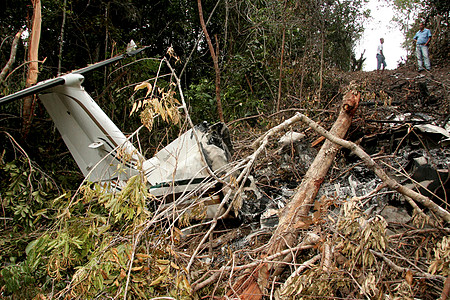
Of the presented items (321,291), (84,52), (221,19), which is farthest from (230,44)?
(321,291)

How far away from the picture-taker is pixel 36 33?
404cm

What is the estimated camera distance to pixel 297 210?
231 centimetres

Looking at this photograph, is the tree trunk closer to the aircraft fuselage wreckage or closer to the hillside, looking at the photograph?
the hillside

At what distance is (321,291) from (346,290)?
0.29m

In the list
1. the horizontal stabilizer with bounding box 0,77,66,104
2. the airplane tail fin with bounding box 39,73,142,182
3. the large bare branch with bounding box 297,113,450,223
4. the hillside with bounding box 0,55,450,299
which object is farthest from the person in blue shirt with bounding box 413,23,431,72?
the horizontal stabilizer with bounding box 0,77,66,104

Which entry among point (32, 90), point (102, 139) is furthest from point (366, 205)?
point (32, 90)

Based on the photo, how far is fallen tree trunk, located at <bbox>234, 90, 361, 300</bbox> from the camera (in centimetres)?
202

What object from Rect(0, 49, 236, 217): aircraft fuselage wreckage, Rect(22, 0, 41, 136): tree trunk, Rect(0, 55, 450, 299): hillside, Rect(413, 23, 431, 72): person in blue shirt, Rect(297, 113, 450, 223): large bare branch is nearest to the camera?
Rect(0, 55, 450, 299): hillside

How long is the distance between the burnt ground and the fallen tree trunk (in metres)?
0.09

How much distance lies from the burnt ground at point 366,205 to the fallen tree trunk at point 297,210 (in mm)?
88

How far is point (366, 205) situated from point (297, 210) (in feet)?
3.28

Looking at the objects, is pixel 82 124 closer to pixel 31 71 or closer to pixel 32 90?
pixel 32 90

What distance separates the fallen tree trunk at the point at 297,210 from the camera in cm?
202

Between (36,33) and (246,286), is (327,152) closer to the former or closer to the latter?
(246,286)
